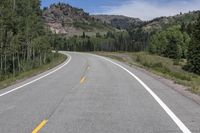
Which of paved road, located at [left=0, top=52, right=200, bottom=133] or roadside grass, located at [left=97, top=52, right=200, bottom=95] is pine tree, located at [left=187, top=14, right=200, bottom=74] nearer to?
roadside grass, located at [left=97, top=52, right=200, bottom=95]

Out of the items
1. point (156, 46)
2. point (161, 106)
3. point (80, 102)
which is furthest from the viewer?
point (156, 46)

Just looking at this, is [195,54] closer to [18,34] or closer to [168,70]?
[168,70]

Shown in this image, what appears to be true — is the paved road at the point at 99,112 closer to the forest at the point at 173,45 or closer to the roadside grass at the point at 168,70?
the roadside grass at the point at 168,70

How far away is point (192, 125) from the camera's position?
841cm

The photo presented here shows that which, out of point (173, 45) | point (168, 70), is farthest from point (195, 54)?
point (173, 45)

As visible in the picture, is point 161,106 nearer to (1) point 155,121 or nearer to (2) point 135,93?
(1) point 155,121

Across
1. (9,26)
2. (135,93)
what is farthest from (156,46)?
(135,93)

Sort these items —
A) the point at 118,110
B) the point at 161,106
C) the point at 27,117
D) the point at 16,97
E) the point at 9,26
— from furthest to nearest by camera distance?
the point at 9,26
the point at 16,97
the point at 161,106
the point at 118,110
the point at 27,117

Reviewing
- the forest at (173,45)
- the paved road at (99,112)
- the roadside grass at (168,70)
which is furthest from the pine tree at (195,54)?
the paved road at (99,112)

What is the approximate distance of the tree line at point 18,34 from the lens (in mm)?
49938

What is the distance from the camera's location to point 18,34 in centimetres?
5662

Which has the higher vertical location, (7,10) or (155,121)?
(7,10)

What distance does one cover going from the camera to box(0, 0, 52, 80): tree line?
49.9 m

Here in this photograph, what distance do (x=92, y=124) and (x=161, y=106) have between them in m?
3.36
